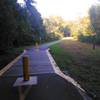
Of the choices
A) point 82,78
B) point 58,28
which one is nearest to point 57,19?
point 58,28

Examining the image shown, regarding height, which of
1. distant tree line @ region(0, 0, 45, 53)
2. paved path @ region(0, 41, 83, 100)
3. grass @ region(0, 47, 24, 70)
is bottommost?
grass @ region(0, 47, 24, 70)

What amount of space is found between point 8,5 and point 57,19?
276 feet

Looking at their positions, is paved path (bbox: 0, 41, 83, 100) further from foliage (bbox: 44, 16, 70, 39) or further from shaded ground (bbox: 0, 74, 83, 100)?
foliage (bbox: 44, 16, 70, 39)

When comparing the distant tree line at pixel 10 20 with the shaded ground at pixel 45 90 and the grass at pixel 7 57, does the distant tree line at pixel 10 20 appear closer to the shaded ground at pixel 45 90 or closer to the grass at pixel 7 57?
the grass at pixel 7 57

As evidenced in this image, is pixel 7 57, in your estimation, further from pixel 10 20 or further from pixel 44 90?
pixel 44 90

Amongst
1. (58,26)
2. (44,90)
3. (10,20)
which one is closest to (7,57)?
(10,20)

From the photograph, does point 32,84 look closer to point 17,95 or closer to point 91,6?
point 17,95

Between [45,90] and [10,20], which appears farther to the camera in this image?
[10,20]

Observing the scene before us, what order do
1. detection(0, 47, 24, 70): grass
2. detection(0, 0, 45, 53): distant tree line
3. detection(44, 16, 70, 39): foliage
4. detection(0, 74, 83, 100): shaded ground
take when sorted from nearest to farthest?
detection(0, 74, 83, 100): shaded ground
detection(0, 47, 24, 70): grass
detection(0, 0, 45, 53): distant tree line
detection(44, 16, 70, 39): foliage

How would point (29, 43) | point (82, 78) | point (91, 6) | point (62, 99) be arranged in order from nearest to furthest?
point (62, 99)
point (82, 78)
point (91, 6)
point (29, 43)

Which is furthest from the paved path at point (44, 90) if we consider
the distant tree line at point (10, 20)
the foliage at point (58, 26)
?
the foliage at point (58, 26)

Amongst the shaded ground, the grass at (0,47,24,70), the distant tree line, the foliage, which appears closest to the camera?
the shaded ground

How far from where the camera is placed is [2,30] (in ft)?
85.1

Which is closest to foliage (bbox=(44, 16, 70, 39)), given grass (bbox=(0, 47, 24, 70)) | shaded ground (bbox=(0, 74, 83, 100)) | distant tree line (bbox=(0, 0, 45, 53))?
distant tree line (bbox=(0, 0, 45, 53))
